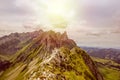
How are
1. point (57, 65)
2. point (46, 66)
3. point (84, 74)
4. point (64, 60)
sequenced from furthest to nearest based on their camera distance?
point (84, 74)
point (64, 60)
point (57, 65)
point (46, 66)

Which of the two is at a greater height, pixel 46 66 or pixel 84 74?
pixel 46 66

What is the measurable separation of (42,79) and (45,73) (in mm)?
9255

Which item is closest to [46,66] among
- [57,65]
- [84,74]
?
[57,65]

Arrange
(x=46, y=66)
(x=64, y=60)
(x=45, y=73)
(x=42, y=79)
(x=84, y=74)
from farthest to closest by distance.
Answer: (x=84, y=74), (x=64, y=60), (x=46, y=66), (x=45, y=73), (x=42, y=79)

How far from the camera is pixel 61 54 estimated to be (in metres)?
176

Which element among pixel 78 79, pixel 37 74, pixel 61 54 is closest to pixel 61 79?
pixel 37 74

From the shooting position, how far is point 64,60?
570ft

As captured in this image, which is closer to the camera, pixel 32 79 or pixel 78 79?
pixel 32 79

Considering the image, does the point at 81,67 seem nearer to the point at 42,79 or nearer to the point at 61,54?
the point at 61,54

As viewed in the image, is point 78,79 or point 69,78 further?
point 78,79

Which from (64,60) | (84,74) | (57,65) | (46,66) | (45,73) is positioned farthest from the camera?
(84,74)

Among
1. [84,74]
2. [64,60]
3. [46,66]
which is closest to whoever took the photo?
[46,66]

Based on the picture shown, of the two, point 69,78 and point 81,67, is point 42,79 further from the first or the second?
point 81,67

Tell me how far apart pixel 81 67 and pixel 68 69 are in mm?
31989
